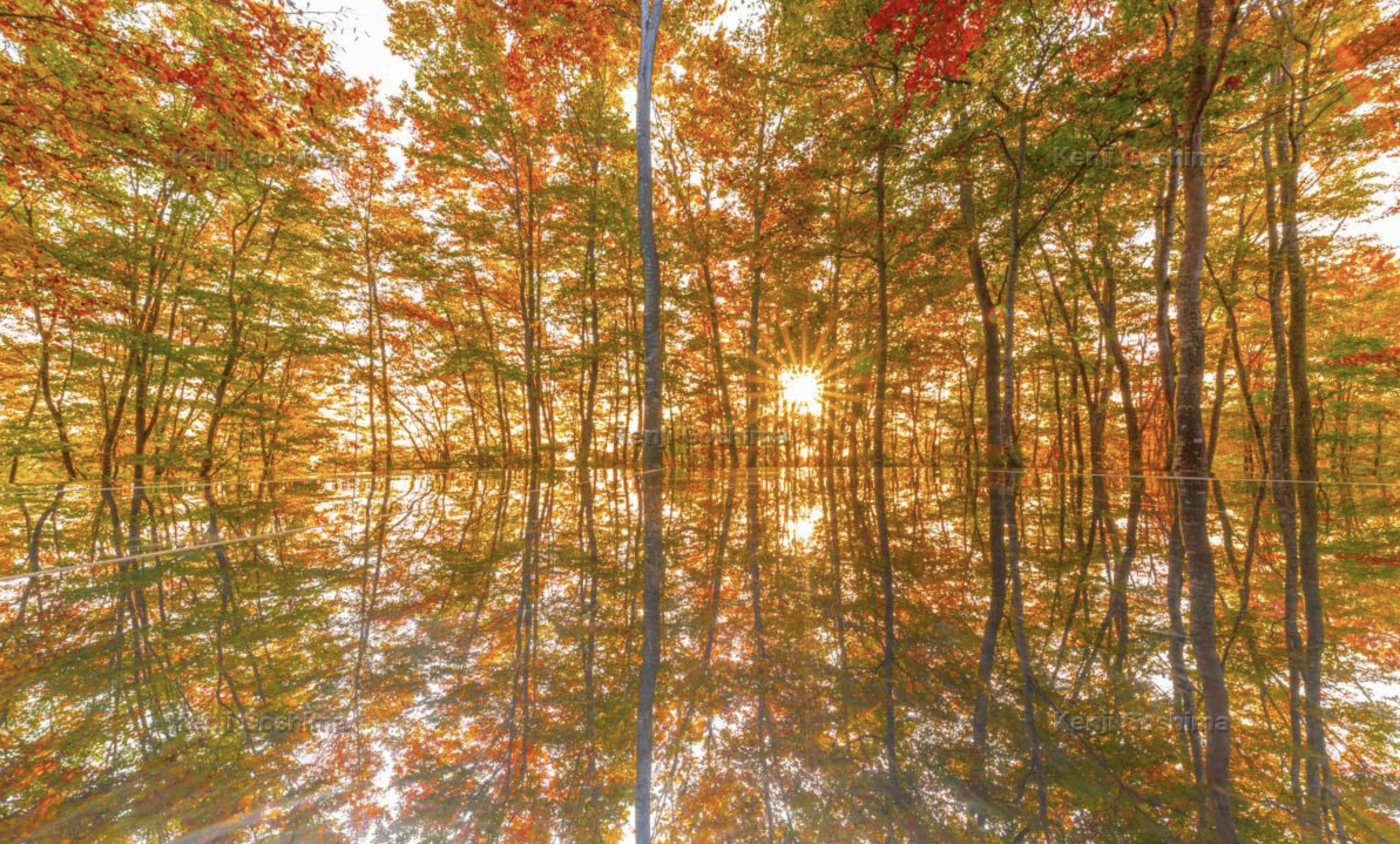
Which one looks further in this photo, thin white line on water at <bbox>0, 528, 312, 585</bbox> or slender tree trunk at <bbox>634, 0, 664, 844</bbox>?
slender tree trunk at <bbox>634, 0, 664, 844</bbox>

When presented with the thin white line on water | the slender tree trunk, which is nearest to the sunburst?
the slender tree trunk

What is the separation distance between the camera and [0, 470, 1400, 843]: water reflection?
35.3 inches

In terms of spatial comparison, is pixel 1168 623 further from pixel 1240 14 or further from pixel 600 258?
pixel 600 258

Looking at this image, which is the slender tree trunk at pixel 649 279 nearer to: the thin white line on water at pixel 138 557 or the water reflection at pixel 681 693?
the water reflection at pixel 681 693

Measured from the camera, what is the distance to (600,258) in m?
13.6

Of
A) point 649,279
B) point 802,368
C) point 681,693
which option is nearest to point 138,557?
point 681,693

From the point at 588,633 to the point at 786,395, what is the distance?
19273 millimetres

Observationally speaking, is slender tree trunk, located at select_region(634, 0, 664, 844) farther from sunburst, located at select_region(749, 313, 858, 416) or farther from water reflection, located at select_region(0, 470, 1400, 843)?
sunburst, located at select_region(749, 313, 858, 416)

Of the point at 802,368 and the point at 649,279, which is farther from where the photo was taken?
the point at 802,368

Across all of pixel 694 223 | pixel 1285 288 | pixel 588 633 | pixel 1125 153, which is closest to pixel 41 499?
pixel 588 633

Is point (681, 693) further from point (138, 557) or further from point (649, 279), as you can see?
point (649, 279)

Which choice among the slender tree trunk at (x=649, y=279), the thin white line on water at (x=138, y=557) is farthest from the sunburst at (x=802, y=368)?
the thin white line on water at (x=138, y=557)

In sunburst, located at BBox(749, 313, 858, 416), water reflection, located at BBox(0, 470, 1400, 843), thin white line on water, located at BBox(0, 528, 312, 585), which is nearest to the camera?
water reflection, located at BBox(0, 470, 1400, 843)

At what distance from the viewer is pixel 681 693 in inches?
52.9
